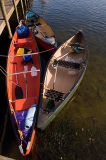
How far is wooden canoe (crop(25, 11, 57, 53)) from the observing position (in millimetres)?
14172

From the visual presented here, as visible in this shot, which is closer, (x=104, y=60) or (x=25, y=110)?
(x=25, y=110)

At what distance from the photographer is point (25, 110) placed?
8734 mm

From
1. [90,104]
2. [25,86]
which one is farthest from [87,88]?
[25,86]

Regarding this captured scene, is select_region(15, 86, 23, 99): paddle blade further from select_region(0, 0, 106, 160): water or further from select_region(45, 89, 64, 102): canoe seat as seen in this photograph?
select_region(0, 0, 106, 160): water

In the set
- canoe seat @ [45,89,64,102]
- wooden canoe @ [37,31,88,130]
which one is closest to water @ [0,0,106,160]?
wooden canoe @ [37,31,88,130]

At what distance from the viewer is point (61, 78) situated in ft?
36.8

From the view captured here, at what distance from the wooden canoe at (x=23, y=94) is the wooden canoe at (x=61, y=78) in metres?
0.71

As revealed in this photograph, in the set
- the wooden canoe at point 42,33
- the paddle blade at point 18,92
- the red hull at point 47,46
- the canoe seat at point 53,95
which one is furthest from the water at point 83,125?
the red hull at point 47,46

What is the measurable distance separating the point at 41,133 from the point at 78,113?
346 centimetres

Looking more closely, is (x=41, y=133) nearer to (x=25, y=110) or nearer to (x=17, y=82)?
(x=25, y=110)

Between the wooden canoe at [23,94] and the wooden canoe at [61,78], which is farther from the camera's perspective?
the wooden canoe at [61,78]

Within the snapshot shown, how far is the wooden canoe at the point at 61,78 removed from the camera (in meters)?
8.40

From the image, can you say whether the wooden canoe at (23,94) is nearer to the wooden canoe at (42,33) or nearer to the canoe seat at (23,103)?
the canoe seat at (23,103)

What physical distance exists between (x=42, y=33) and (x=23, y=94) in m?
10.2
